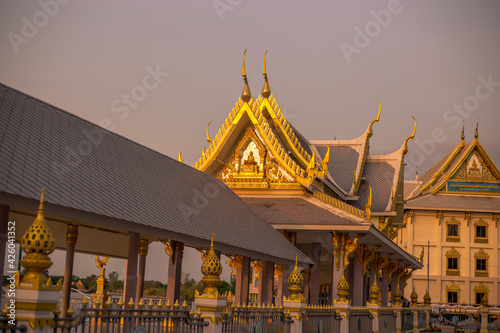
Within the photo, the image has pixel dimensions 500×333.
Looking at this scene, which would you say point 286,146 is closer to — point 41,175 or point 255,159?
point 255,159

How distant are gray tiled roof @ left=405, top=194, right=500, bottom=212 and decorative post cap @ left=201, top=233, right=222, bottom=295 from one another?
52.6 m

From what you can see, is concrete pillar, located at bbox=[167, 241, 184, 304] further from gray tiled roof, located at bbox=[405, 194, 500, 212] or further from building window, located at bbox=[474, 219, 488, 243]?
building window, located at bbox=[474, 219, 488, 243]

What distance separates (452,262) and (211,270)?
54474 mm

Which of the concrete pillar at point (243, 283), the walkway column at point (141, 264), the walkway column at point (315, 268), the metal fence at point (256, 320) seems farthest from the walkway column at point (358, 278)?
the metal fence at point (256, 320)

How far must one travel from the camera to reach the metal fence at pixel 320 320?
600 inches

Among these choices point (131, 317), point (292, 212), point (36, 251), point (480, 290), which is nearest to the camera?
point (36, 251)

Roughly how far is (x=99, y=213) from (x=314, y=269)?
587 inches

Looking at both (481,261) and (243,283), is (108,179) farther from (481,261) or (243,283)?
(481,261)

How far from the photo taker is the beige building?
201 feet

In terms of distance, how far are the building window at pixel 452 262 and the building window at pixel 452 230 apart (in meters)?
0.85

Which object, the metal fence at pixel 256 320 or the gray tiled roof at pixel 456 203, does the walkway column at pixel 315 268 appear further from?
the gray tiled roof at pixel 456 203

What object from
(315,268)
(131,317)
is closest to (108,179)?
(131,317)

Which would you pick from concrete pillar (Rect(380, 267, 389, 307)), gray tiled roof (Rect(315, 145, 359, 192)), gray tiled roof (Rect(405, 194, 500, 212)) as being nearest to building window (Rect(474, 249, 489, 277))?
gray tiled roof (Rect(405, 194, 500, 212))

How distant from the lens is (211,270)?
424 inches
